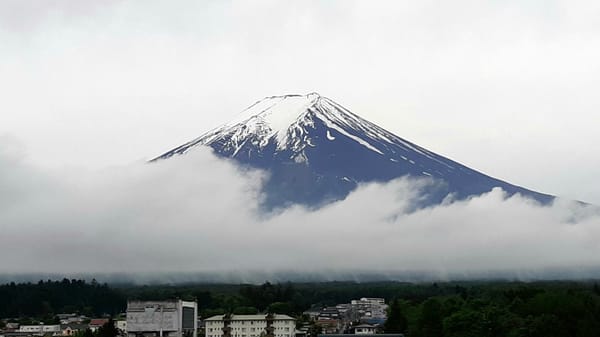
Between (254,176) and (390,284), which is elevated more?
(254,176)

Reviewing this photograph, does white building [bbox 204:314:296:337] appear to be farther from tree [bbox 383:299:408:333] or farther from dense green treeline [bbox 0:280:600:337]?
tree [bbox 383:299:408:333]

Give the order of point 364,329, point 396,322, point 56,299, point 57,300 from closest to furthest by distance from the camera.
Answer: point 396,322, point 364,329, point 57,300, point 56,299

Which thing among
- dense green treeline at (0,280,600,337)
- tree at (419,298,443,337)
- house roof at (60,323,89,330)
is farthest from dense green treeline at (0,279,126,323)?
tree at (419,298,443,337)

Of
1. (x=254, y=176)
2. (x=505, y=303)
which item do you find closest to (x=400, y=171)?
(x=254, y=176)

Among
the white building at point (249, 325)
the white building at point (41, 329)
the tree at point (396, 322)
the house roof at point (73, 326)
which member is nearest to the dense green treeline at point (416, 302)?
the tree at point (396, 322)

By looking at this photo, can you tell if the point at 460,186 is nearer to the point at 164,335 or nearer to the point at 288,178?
the point at 288,178

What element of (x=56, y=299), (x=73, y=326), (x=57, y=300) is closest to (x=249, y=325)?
(x=73, y=326)

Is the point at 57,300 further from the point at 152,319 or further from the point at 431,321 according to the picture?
the point at 431,321
